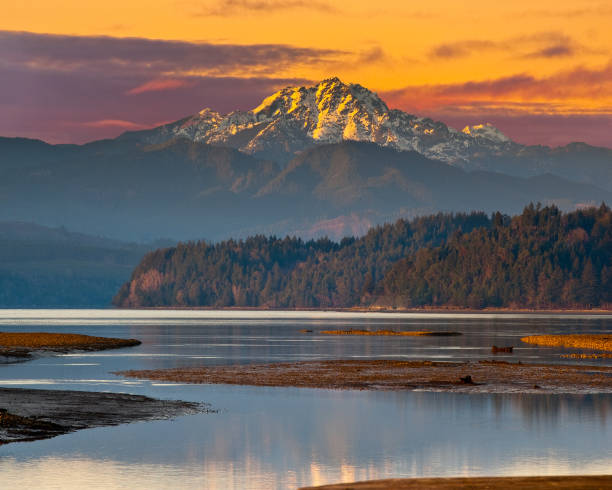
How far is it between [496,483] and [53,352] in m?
103

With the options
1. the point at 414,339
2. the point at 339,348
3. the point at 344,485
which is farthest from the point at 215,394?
the point at 414,339

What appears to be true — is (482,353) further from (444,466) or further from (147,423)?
(444,466)

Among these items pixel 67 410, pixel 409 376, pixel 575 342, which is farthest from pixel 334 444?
pixel 575 342

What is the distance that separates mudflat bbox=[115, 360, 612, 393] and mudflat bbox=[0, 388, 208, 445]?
18.3m

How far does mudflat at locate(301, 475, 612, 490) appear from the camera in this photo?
4388 centimetres

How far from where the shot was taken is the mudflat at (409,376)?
290ft

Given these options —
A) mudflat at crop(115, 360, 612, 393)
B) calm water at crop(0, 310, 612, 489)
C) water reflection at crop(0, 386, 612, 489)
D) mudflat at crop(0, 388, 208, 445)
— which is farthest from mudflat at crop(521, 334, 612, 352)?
mudflat at crop(0, 388, 208, 445)

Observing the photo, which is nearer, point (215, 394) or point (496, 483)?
point (496, 483)

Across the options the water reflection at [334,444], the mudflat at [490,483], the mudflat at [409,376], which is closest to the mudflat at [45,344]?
the mudflat at [409,376]

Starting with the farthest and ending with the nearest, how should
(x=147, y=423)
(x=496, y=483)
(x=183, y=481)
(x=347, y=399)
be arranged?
(x=347, y=399), (x=147, y=423), (x=183, y=481), (x=496, y=483)

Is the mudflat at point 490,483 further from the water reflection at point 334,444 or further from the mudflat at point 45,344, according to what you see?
the mudflat at point 45,344

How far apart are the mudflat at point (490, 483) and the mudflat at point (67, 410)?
20024 mm

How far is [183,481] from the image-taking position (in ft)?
159

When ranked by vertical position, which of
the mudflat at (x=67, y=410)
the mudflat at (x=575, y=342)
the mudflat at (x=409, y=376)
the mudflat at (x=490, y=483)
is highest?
the mudflat at (x=67, y=410)
